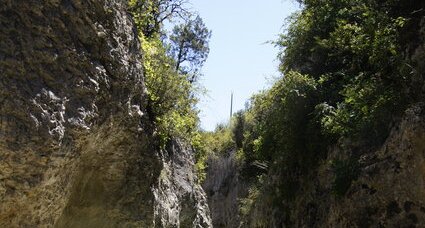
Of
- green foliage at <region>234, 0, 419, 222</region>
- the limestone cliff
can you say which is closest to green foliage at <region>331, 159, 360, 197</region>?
green foliage at <region>234, 0, 419, 222</region>

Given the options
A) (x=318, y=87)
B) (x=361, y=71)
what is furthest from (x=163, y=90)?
(x=361, y=71)

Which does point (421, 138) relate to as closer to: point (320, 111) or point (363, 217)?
point (363, 217)

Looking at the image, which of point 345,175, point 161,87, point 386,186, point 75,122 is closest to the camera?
point 75,122

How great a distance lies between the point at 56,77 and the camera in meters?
8.08

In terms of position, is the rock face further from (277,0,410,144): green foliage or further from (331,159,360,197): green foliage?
(277,0,410,144): green foliage

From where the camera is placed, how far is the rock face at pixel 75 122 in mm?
7246

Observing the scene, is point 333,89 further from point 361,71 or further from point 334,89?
point 361,71

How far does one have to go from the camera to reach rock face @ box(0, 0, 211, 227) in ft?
23.8

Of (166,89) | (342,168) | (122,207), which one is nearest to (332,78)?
(342,168)

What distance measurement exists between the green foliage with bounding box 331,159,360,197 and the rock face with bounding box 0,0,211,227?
Answer: 4.31m

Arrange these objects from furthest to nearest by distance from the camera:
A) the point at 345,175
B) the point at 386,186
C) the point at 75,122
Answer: the point at 345,175, the point at 386,186, the point at 75,122

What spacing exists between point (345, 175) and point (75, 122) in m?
5.80

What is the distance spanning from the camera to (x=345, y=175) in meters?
10.5

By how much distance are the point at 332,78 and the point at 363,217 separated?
4918 mm
